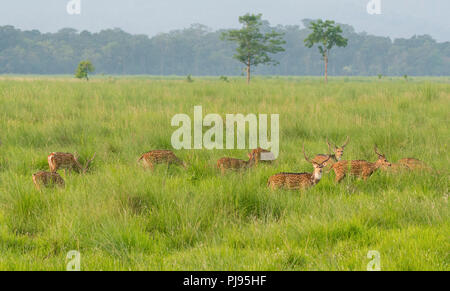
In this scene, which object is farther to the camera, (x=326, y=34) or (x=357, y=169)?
(x=326, y=34)

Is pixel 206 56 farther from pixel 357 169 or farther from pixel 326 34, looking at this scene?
pixel 357 169

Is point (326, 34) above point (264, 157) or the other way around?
above

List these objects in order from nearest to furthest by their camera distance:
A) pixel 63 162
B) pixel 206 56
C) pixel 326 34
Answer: pixel 63 162 < pixel 326 34 < pixel 206 56

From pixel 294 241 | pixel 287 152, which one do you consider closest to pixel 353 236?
pixel 294 241

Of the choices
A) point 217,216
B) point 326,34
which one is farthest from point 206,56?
point 217,216

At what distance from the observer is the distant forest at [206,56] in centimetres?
9844

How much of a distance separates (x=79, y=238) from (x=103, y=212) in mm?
434

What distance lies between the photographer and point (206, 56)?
113 meters

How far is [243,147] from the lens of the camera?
7.96 meters

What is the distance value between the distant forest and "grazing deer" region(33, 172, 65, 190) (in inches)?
3814

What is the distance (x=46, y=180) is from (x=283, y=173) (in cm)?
307

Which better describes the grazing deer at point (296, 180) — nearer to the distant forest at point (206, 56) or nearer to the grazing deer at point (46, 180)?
the grazing deer at point (46, 180)

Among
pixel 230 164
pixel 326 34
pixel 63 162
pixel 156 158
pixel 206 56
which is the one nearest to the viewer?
pixel 63 162

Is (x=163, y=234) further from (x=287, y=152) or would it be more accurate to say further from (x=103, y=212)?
(x=287, y=152)
